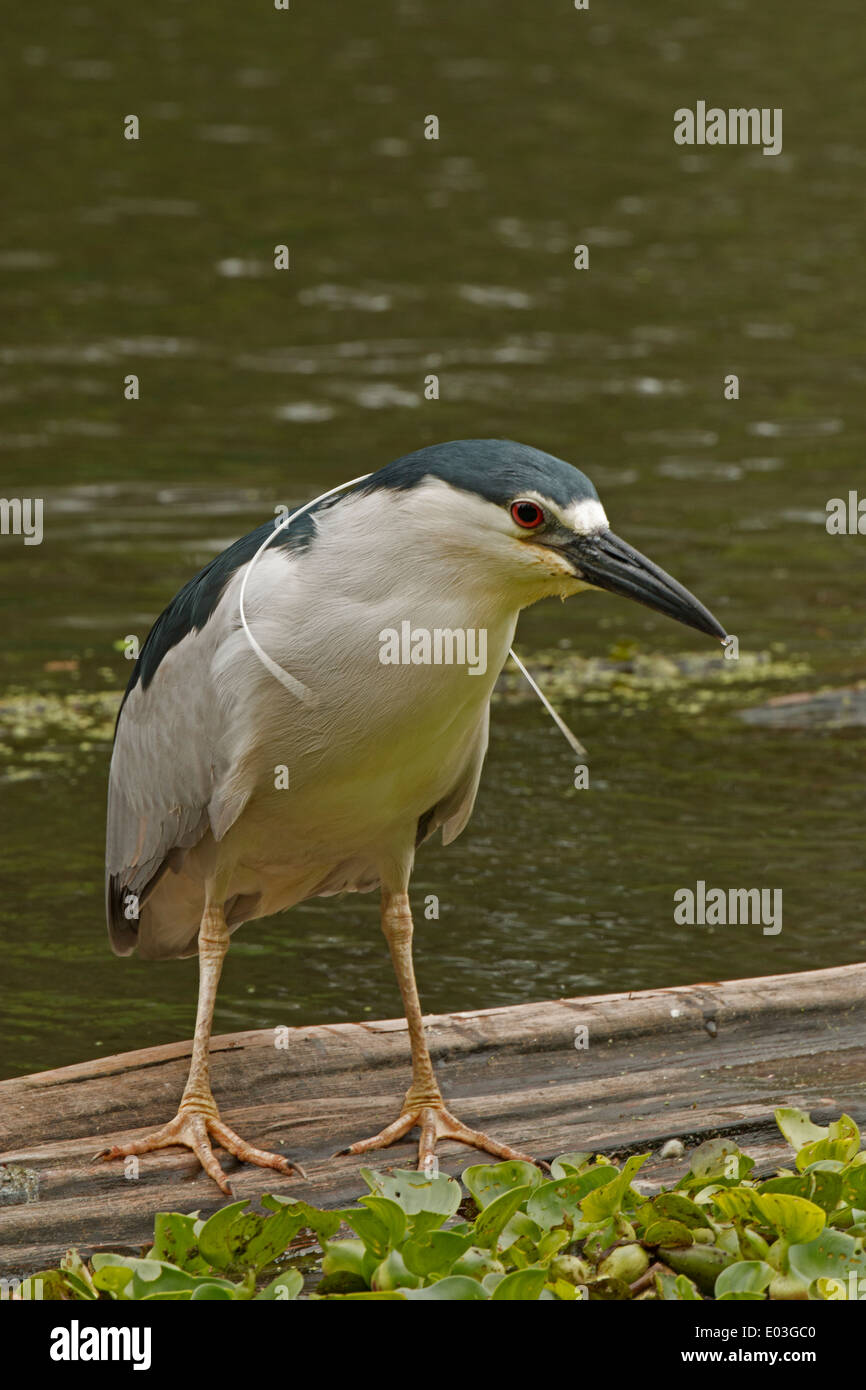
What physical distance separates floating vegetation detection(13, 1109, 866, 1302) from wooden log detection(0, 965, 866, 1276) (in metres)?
0.22

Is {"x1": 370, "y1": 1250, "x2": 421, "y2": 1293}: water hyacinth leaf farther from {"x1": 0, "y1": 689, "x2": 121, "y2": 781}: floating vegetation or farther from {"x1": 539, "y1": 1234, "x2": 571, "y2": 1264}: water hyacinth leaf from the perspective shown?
{"x1": 0, "y1": 689, "x2": 121, "y2": 781}: floating vegetation

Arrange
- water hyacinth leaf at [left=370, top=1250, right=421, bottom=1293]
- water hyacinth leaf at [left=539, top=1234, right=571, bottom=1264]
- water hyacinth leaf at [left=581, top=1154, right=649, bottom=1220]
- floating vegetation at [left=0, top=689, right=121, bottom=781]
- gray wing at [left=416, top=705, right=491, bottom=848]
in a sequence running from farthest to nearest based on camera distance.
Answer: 1. floating vegetation at [left=0, top=689, right=121, bottom=781]
2. gray wing at [left=416, top=705, right=491, bottom=848]
3. water hyacinth leaf at [left=581, top=1154, right=649, bottom=1220]
4. water hyacinth leaf at [left=539, top=1234, right=571, bottom=1264]
5. water hyacinth leaf at [left=370, top=1250, right=421, bottom=1293]

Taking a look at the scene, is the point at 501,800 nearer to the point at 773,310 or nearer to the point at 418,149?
the point at 773,310

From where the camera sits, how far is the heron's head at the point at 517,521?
468 centimetres

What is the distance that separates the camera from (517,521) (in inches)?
185

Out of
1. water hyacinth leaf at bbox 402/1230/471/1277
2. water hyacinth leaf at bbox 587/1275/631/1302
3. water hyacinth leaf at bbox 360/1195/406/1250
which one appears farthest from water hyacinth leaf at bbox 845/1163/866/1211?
water hyacinth leaf at bbox 360/1195/406/1250

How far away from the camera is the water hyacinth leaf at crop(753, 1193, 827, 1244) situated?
4.49 meters

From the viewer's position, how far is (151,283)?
17703 millimetres

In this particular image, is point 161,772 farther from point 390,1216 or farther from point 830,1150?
point 830,1150

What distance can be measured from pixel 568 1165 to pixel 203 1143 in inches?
36.3

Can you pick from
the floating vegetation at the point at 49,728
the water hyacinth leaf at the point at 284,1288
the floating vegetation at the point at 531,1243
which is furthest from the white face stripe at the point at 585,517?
the floating vegetation at the point at 49,728

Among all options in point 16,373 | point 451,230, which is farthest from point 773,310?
point 16,373

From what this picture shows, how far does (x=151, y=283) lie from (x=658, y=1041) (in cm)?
1321

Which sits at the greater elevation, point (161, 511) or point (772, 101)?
point (772, 101)
